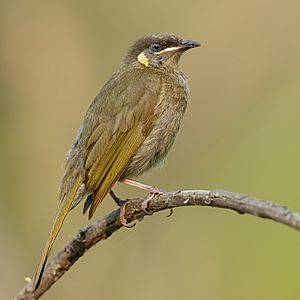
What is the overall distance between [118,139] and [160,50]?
0.85m

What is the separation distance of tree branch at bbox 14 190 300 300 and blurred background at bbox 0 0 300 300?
2786mm

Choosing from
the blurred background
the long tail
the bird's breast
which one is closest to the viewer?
the long tail

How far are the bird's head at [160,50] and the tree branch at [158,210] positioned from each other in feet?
4.54

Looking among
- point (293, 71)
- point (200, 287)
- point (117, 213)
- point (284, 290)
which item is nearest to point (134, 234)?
point (200, 287)

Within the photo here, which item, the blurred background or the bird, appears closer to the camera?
the bird

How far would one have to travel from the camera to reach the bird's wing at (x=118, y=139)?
498 cm

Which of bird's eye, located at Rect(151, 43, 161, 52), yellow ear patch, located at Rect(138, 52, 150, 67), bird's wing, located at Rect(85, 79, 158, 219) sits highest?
bird's eye, located at Rect(151, 43, 161, 52)

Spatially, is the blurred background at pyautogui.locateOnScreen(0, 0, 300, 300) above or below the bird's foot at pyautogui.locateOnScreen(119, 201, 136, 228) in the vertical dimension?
above

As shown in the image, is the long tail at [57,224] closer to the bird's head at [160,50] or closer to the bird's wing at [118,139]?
the bird's wing at [118,139]

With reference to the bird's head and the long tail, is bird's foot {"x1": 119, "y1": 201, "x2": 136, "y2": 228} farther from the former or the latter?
the bird's head

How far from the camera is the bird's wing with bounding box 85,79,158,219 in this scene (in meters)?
4.98

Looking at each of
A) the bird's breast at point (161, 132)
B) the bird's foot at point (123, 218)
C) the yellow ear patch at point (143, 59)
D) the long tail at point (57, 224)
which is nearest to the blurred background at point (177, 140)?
the bird's breast at point (161, 132)

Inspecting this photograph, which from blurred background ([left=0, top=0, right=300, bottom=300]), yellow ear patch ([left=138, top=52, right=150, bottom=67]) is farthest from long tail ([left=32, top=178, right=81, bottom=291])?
blurred background ([left=0, top=0, right=300, bottom=300])

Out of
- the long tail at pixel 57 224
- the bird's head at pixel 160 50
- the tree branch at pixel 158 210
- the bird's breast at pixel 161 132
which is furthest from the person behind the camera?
the bird's head at pixel 160 50
